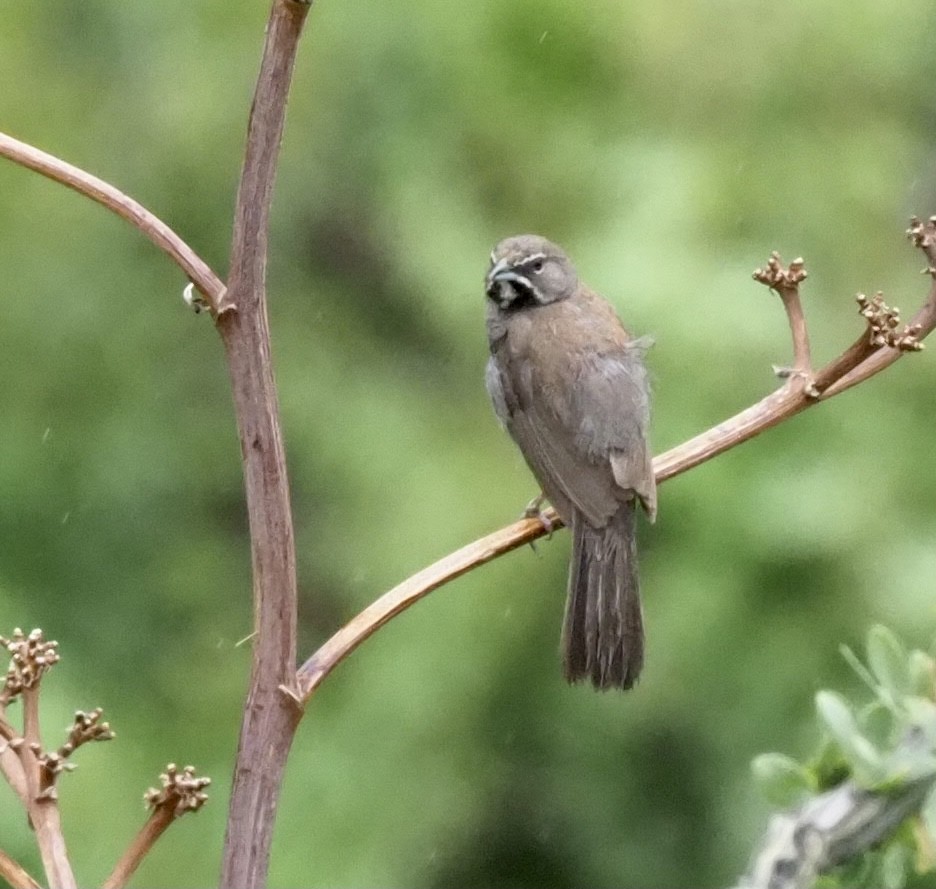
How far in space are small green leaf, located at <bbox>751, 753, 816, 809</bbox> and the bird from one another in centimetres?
123

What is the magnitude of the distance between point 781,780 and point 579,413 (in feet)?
5.89

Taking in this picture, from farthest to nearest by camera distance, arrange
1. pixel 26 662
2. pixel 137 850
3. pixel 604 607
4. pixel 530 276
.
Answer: pixel 530 276
pixel 604 607
pixel 26 662
pixel 137 850

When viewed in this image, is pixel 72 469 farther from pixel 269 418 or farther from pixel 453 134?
pixel 269 418

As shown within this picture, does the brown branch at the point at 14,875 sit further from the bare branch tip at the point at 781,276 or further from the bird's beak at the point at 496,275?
the bird's beak at the point at 496,275

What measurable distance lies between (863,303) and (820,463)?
2366 mm

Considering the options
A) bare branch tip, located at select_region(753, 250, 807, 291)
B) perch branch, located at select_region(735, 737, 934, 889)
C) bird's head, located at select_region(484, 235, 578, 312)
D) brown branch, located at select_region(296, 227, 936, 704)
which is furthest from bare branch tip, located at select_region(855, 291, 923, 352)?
bird's head, located at select_region(484, 235, 578, 312)

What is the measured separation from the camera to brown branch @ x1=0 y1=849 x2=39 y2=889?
1.09 m

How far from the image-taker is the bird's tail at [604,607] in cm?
258

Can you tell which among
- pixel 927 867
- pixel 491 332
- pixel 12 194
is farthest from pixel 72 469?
pixel 927 867

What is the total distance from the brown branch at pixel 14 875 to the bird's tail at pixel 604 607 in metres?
1.37

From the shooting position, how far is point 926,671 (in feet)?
4.24

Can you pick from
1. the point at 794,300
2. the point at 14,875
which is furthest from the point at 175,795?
the point at 794,300

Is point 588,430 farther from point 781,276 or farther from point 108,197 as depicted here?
point 108,197

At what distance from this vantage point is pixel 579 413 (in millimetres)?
3146
